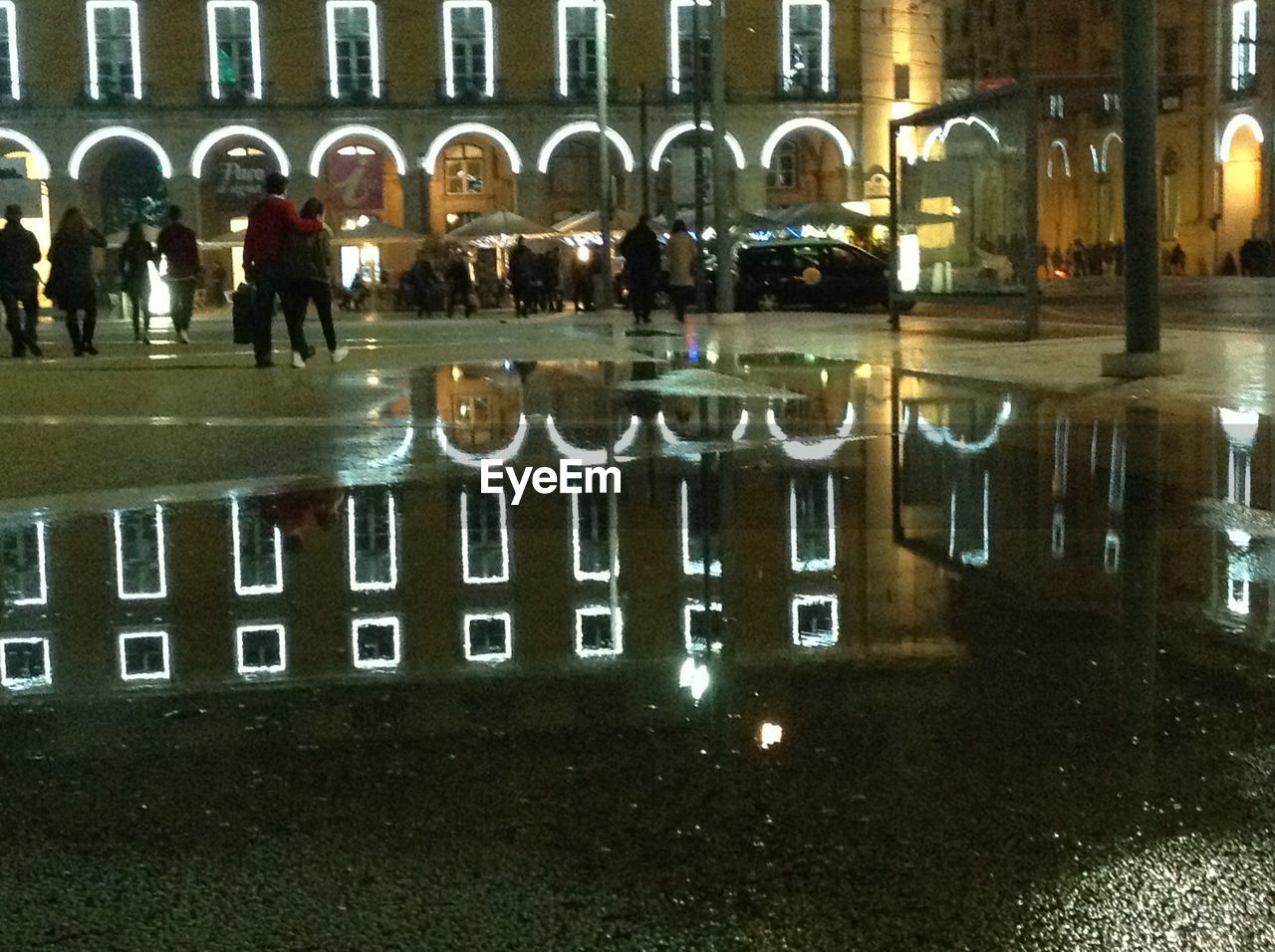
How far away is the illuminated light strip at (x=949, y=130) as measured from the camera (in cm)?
2063

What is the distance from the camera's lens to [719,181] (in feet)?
93.2

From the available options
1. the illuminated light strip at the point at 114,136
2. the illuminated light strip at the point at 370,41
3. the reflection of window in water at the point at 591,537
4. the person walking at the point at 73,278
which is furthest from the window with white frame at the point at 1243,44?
the reflection of window in water at the point at 591,537

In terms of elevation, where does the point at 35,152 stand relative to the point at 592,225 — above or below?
above

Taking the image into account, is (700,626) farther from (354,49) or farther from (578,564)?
(354,49)

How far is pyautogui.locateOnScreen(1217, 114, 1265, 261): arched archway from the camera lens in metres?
62.9

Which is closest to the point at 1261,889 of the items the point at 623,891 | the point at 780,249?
the point at 623,891

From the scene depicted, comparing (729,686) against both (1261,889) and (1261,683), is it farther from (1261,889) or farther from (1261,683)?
(1261,889)

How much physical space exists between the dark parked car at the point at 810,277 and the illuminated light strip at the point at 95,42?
1102 inches

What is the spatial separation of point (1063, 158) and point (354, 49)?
Result: 31525 millimetres

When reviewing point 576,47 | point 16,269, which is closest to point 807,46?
point 576,47

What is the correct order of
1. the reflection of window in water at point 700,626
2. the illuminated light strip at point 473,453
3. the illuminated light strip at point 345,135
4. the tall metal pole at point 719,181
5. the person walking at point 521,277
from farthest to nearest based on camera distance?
the illuminated light strip at point 345,135
the person walking at point 521,277
the tall metal pole at point 719,181
the illuminated light strip at point 473,453
the reflection of window in water at point 700,626

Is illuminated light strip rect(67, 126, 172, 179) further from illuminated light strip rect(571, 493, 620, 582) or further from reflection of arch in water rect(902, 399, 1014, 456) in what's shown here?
illuminated light strip rect(571, 493, 620, 582)

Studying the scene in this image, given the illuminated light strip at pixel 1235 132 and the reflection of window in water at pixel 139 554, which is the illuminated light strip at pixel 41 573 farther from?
the illuminated light strip at pixel 1235 132

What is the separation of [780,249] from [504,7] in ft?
82.2
